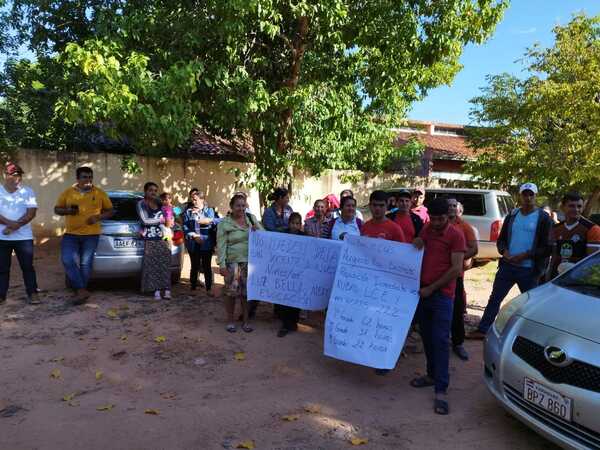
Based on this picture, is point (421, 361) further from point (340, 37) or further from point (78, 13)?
point (78, 13)

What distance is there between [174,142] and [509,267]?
178 inches

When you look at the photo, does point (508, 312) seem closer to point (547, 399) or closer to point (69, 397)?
point (547, 399)

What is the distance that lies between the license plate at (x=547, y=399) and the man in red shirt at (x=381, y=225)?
178 cm

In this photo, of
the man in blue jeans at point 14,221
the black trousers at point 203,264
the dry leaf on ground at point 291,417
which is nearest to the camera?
the dry leaf on ground at point 291,417

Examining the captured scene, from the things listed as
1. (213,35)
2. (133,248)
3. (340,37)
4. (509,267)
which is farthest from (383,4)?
(133,248)

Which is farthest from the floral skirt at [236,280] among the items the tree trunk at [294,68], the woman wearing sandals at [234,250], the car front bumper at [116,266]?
the tree trunk at [294,68]

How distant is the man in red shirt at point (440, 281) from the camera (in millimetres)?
3867

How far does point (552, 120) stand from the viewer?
13266 millimetres

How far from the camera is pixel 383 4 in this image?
7734 millimetres

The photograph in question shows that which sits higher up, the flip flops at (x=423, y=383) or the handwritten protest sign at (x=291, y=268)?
the handwritten protest sign at (x=291, y=268)

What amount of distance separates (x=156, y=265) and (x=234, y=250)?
1.63 m

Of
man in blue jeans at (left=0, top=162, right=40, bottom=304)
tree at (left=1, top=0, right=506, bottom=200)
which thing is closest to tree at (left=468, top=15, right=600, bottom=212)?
tree at (left=1, top=0, right=506, bottom=200)

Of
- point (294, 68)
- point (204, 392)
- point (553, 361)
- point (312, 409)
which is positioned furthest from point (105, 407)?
point (294, 68)

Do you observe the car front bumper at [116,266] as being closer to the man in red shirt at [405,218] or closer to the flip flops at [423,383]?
the man in red shirt at [405,218]
